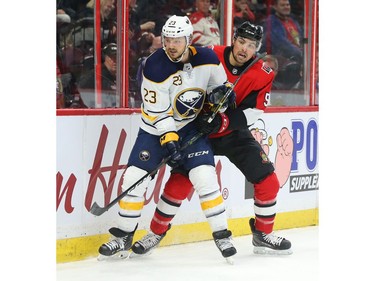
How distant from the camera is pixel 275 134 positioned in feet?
16.8

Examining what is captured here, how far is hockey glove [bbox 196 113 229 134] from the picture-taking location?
388 cm

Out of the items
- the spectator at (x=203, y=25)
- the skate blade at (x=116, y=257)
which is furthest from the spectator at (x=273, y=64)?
the skate blade at (x=116, y=257)

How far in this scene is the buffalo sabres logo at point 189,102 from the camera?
3.86m

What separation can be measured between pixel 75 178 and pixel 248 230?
4.60 feet

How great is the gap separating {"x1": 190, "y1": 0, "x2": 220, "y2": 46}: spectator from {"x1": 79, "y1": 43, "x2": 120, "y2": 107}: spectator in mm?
601

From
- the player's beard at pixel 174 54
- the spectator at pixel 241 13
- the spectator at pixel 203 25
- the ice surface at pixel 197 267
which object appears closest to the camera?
the ice surface at pixel 197 267

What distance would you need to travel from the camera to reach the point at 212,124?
3889 millimetres

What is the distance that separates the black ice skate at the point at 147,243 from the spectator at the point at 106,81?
707 mm

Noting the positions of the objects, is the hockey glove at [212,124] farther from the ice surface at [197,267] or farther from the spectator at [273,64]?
the spectator at [273,64]
